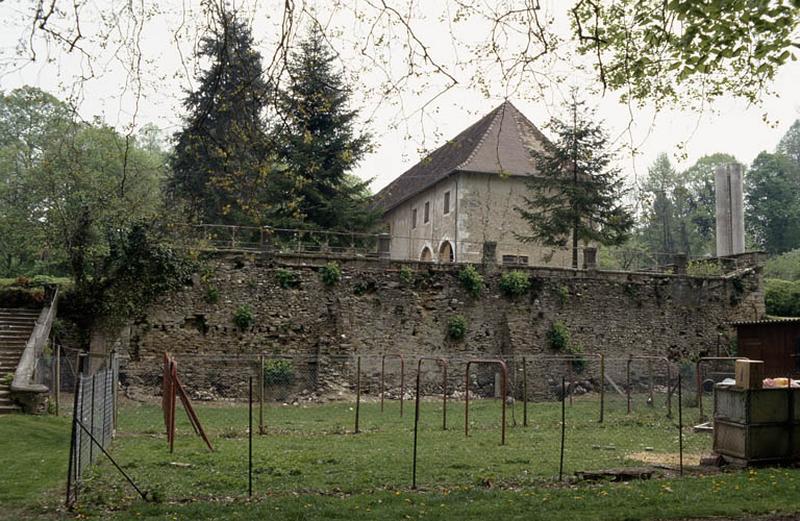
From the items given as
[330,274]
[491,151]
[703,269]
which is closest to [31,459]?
[330,274]

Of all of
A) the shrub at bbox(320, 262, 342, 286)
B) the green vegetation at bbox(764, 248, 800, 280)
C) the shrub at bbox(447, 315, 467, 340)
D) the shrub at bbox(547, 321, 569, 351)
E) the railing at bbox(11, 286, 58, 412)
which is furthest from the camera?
the green vegetation at bbox(764, 248, 800, 280)

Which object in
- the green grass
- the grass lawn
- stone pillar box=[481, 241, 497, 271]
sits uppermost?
stone pillar box=[481, 241, 497, 271]

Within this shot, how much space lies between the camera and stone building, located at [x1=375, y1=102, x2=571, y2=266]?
3300 centimetres

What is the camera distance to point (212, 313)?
79.6ft

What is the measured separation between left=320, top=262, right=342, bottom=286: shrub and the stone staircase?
853 centimetres

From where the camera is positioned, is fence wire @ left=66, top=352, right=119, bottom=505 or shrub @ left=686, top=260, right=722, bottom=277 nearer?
fence wire @ left=66, top=352, right=119, bottom=505

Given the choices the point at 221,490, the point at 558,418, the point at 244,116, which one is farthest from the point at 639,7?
the point at 558,418

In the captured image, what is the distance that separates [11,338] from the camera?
21.0 m

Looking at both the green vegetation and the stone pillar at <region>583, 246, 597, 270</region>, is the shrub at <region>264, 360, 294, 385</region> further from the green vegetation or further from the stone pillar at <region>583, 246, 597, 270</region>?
the green vegetation

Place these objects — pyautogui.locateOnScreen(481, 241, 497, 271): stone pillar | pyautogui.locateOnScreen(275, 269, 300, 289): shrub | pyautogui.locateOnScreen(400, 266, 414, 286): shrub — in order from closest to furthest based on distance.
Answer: pyautogui.locateOnScreen(275, 269, 300, 289): shrub < pyautogui.locateOnScreen(400, 266, 414, 286): shrub < pyautogui.locateOnScreen(481, 241, 497, 271): stone pillar

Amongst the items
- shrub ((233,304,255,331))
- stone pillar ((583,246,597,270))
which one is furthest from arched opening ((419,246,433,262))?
shrub ((233,304,255,331))

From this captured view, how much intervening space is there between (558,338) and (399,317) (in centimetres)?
565

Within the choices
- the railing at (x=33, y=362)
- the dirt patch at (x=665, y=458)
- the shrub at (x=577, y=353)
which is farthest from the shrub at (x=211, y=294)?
the dirt patch at (x=665, y=458)

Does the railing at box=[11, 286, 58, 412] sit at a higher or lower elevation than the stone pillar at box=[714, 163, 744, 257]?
lower
